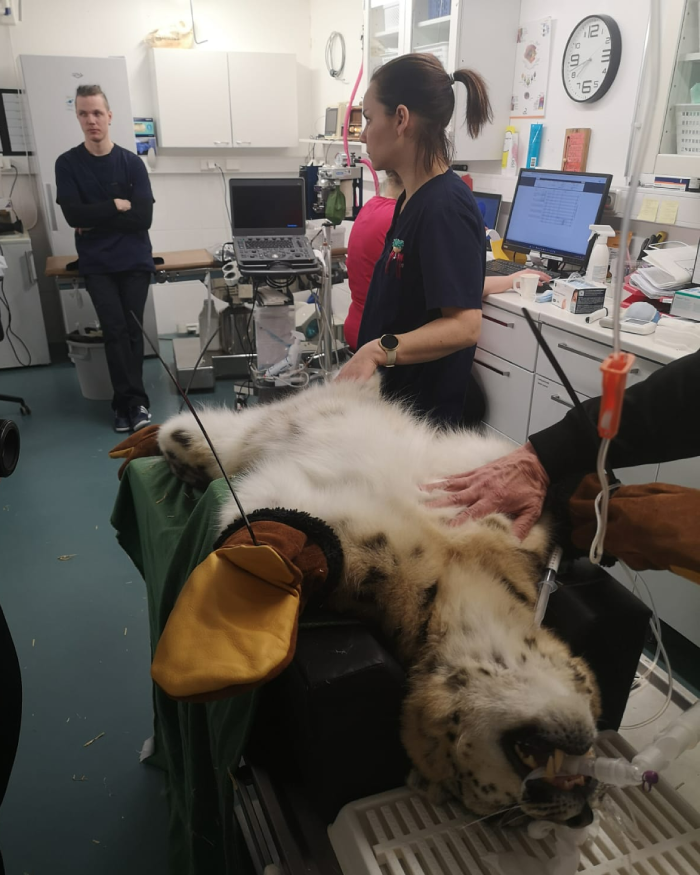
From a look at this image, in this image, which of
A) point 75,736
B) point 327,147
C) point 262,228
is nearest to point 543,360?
point 262,228

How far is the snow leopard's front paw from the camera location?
1.19 meters

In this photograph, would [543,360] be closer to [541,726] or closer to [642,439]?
[642,439]

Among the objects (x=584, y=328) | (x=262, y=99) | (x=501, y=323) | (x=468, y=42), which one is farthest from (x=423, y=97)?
(x=262, y=99)

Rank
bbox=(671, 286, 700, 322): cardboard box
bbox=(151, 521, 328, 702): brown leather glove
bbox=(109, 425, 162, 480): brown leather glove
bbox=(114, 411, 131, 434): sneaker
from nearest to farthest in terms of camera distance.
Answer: bbox=(151, 521, 328, 702): brown leather glove → bbox=(109, 425, 162, 480): brown leather glove → bbox=(671, 286, 700, 322): cardboard box → bbox=(114, 411, 131, 434): sneaker

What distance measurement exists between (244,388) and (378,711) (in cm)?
367

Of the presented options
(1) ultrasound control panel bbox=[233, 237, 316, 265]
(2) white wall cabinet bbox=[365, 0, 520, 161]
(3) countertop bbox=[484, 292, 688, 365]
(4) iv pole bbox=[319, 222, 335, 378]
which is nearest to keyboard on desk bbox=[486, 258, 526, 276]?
(3) countertop bbox=[484, 292, 688, 365]

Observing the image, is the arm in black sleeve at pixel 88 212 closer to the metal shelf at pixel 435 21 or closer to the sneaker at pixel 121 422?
the sneaker at pixel 121 422

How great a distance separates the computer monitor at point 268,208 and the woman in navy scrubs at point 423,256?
6.63 feet

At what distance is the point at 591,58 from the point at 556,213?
74 centimetres

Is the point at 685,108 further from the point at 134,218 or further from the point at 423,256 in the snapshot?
the point at 134,218

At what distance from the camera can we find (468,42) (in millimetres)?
3652

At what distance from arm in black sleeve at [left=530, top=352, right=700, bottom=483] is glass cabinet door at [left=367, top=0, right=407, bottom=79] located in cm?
396

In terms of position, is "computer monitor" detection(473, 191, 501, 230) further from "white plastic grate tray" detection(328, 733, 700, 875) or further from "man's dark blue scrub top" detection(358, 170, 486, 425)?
"white plastic grate tray" detection(328, 733, 700, 875)

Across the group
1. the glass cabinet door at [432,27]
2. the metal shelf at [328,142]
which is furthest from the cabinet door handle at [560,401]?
the metal shelf at [328,142]
